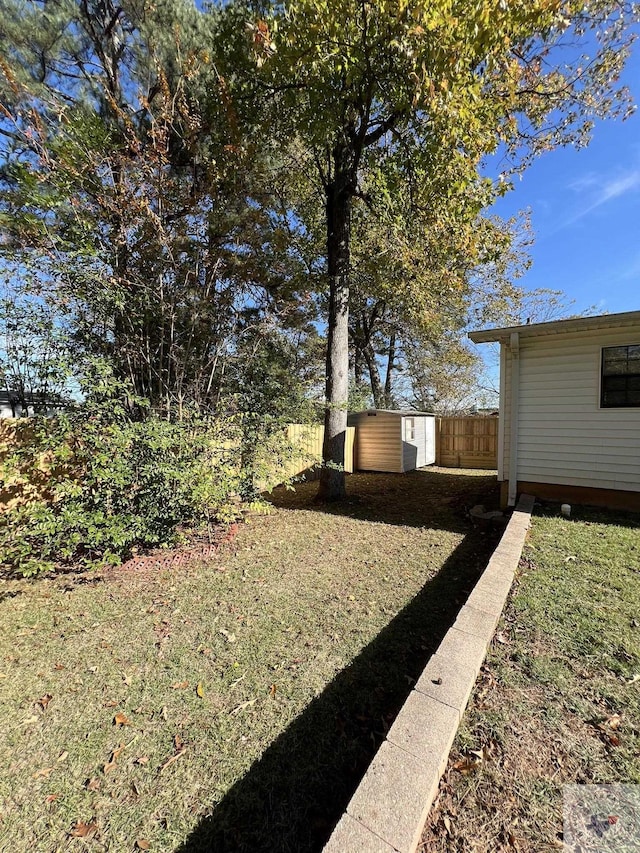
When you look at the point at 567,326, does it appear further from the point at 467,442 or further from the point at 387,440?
the point at 467,442

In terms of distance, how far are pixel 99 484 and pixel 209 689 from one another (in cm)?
236

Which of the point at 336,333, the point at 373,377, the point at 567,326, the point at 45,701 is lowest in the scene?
the point at 45,701

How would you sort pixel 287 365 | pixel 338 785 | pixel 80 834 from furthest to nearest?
pixel 287 365 < pixel 338 785 < pixel 80 834

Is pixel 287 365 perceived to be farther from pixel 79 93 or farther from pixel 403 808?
pixel 403 808

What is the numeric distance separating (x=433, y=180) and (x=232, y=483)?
5.18m

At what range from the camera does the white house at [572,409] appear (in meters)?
5.24

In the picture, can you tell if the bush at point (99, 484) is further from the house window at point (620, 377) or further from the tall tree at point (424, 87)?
the house window at point (620, 377)

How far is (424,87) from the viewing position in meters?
3.96

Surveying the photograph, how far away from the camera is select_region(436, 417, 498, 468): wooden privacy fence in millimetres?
11531

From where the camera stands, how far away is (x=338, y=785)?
167 cm

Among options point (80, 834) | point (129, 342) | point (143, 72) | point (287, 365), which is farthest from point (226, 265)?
point (80, 834)

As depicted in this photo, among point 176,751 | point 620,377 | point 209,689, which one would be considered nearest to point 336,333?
point 620,377

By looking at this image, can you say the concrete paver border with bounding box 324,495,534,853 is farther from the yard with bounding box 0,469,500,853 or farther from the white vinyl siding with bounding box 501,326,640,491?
the white vinyl siding with bounding box 501,326,640,491

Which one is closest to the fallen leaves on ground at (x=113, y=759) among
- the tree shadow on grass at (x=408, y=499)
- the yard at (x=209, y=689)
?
the yard at (x=209, y=689)
